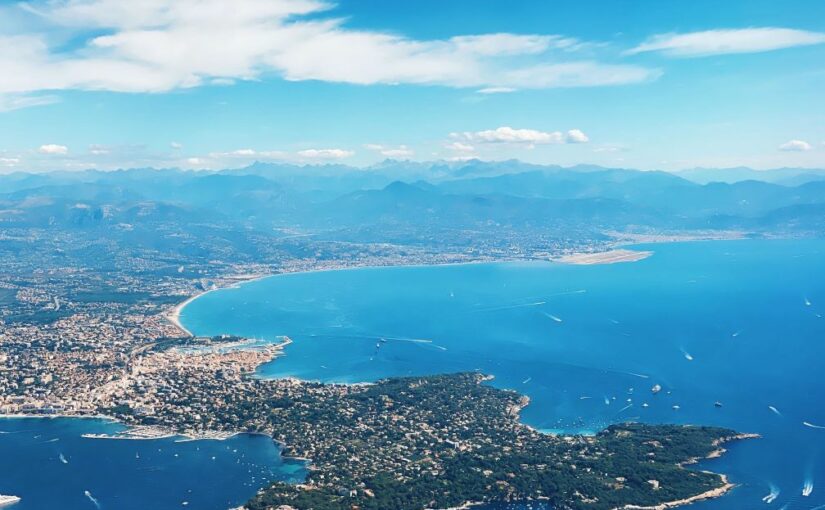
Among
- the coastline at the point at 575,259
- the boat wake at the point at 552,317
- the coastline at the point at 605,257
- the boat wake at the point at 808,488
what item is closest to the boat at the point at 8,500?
the boat wake at the point at 808,488

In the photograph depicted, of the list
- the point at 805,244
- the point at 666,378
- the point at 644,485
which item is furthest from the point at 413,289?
the point at 805,244

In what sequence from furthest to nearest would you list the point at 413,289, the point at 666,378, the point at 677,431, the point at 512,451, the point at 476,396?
the point at 413,289 → the point at 666,378 → the point at 476,396 → the point at 677,431 → the point at 512,451

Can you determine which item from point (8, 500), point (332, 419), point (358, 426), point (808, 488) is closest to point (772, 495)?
point (808, 488)

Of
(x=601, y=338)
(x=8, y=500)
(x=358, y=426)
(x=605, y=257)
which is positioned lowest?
(x=605, y=257)

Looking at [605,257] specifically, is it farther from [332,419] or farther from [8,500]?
[8,500]

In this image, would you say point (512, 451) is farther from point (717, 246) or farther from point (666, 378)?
point (717, 246)

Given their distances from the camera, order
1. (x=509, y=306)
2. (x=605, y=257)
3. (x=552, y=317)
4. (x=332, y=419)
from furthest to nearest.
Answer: (x=605, y=257), (x=509, y=306), (x=552, y=317), (x=332, y=419)

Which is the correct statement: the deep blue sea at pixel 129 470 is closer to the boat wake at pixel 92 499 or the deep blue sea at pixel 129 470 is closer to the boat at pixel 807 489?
Answer: the boat wake at pixel 92 499
